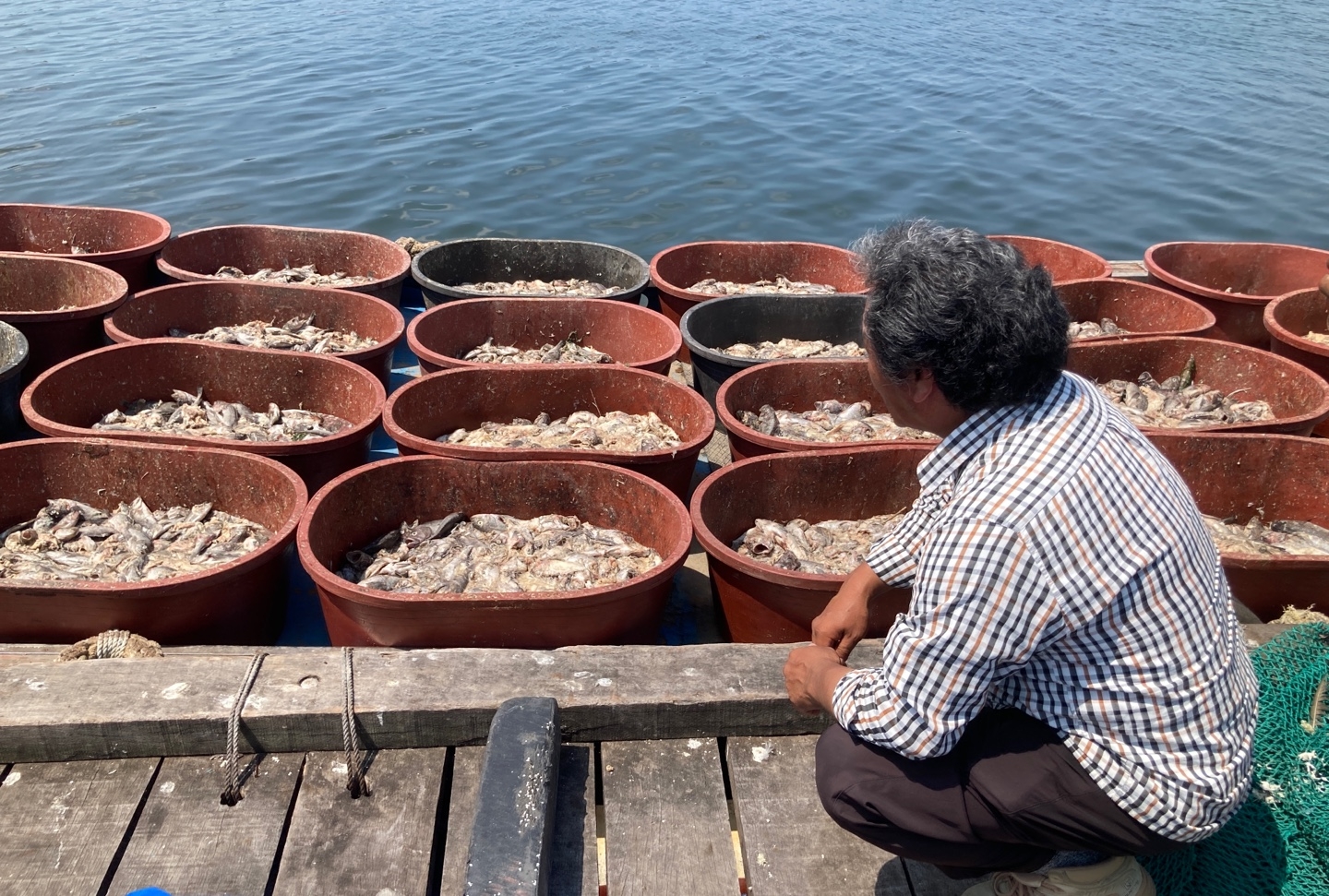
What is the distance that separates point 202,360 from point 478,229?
254 inches

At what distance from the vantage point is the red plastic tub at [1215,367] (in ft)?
16.0

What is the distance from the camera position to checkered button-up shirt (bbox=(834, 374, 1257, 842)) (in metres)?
1.71

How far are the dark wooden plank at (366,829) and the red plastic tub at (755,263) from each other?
173 inches

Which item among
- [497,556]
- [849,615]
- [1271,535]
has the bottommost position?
[1271,535]

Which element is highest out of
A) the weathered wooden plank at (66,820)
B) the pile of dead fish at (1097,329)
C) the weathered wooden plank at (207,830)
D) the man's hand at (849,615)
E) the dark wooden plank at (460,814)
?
the man's hand at (849,615)

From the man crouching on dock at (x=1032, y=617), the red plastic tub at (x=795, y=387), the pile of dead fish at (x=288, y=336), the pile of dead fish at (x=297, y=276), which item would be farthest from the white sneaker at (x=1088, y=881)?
the pile of dead fish at (x=297, y=276)

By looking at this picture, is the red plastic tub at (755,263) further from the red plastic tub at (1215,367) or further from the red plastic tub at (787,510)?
the red plastic tub at (787,510)

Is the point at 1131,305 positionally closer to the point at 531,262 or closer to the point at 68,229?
the point at 531,262

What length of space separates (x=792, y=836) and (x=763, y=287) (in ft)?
15.3

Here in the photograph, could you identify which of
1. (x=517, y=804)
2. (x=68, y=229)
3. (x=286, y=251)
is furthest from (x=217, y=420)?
(x=517, y=804)

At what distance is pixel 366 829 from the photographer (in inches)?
95.7

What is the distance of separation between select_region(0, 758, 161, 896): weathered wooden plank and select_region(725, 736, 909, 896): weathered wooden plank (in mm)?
1576

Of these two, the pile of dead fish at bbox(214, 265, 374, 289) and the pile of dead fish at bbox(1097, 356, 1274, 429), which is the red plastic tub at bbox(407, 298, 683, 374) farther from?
the pile of dead fish at bbox(1097, 356, 1274, 429)

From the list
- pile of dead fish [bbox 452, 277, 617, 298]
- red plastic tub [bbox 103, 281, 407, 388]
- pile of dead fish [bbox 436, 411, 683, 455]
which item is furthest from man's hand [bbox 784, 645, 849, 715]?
pile of dead fish [bbox 452, 277, 617, 298]
